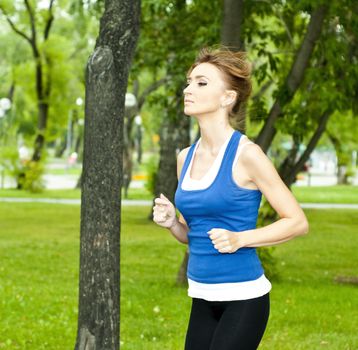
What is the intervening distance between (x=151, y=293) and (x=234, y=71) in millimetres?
7509

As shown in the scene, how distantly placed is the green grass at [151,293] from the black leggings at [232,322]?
13.6 feet

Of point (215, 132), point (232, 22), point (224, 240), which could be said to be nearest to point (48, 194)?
point (232, 22)

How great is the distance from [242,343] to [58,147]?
352 ft

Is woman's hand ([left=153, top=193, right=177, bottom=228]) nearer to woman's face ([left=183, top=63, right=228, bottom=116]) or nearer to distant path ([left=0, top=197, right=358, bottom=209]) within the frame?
woman's face ([left=183, top=63, right=228, bottom=116])

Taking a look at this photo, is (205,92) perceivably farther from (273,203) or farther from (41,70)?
(41,70)

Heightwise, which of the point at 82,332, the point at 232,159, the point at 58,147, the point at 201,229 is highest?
the point at 232,159

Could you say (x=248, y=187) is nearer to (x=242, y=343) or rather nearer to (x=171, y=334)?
(x=242, y=343)

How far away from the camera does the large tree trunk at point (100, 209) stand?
232 inches

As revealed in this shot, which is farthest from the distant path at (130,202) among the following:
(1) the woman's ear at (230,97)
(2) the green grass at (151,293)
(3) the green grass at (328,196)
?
(1) the woman's ear at (230,97)

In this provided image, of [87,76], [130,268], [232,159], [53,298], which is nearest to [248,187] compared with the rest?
[232,159]

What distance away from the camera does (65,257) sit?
51.7 ft

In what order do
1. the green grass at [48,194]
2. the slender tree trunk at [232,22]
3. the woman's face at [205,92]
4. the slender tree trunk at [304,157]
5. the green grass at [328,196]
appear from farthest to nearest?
1. the green grass at [328,196]
2. the green grass at [48,194]
3. the slender tree trunk at [304,157]
4. the slender tree trunk at [232,22]
5. the woman's face at [205,92]

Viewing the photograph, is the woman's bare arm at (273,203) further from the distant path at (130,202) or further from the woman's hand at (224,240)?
the distant path at (130,202)

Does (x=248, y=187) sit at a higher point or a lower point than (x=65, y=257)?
higher
